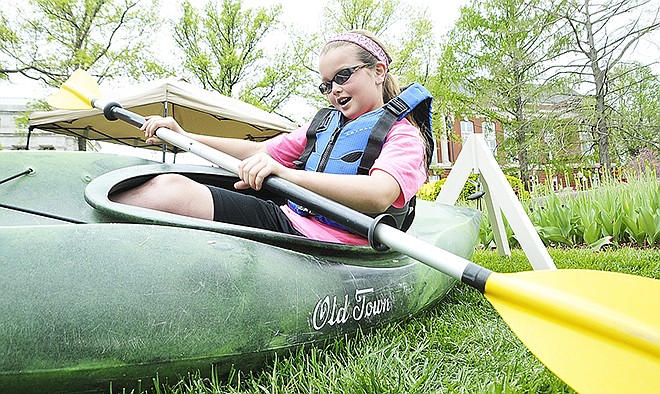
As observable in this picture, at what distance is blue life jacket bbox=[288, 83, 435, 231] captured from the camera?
73.0 inches

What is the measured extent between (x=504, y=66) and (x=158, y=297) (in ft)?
52.4

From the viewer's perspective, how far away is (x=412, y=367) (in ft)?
4.70

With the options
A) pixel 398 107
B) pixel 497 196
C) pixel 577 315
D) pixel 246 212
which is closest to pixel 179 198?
pixel 246 212

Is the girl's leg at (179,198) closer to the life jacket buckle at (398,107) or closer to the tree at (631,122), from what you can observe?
the life jacket buckle at (398,107)

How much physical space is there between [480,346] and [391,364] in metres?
0.45

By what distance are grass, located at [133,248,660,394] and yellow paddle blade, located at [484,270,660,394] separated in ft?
0.66

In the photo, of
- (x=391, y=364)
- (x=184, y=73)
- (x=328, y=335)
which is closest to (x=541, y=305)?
(x=391, y=364)

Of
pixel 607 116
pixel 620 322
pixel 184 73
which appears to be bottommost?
pixel 620 322

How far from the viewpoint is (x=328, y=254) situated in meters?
1.65

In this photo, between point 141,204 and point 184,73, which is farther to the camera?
point 184,73

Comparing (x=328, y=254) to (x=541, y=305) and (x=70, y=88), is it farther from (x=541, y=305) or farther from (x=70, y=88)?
(x=70, y=88)

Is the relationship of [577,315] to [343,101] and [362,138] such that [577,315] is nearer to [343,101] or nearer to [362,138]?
[362,138]

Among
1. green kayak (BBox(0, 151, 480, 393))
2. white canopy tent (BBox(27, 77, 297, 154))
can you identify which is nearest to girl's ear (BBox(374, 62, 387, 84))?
green kayak (BBox(0, 151, 480, 393))

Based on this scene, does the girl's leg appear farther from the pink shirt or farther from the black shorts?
the pink shirt
